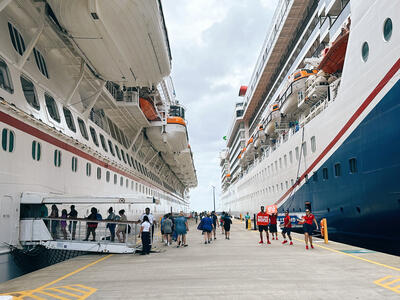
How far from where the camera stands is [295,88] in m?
23.8

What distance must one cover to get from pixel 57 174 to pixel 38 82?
377 cm

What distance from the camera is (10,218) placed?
10688 mm

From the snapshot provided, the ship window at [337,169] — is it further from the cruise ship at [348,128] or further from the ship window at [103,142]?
the ship window at [103,142]

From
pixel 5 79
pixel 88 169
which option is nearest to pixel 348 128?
pixel 88 169

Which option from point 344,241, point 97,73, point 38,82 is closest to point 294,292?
point 344,241

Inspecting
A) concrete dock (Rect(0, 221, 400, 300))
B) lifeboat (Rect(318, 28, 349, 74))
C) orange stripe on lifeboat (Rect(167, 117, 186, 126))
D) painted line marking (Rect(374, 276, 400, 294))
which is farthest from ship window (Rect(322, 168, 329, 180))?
orange stripe on lifeboat (Rect(167, 117, 186, 126))

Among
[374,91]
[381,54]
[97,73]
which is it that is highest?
[97,73]

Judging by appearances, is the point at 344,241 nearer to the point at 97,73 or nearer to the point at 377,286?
the point at 377,286

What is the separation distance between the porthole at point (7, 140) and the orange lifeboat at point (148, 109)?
1612 centimetres

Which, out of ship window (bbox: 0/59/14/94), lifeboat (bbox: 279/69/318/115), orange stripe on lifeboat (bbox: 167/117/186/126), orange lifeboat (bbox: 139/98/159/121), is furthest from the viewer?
orange stripe on lifeboat (bbox: 167/117/186/126)

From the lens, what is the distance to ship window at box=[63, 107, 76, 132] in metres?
16.6

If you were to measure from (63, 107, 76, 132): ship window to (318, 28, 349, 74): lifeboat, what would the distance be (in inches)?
524

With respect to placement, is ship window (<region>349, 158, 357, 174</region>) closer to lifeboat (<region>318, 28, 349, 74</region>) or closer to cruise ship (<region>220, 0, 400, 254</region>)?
cruise ship (<region>220, 0, 400, 254</region>)

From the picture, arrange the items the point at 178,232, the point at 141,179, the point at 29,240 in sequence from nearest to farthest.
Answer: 1. the point at 29,240
2. the point at 178,232
3. the point at 141,179
